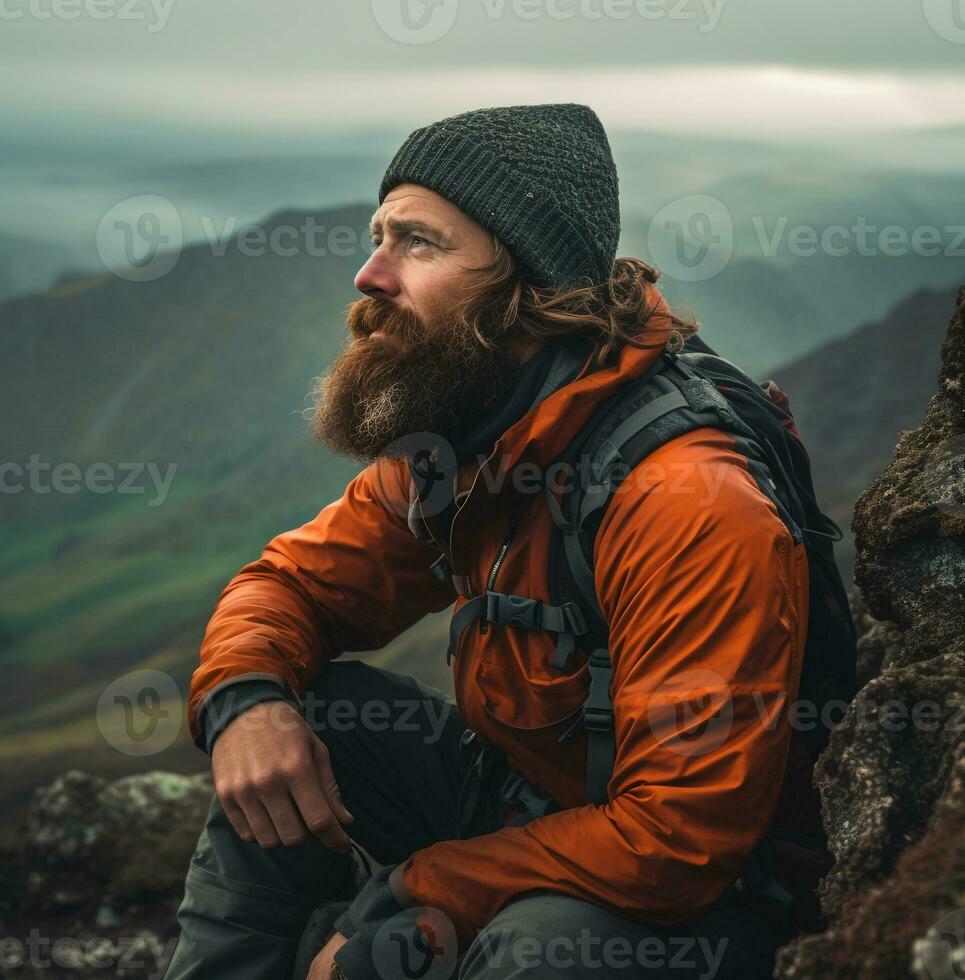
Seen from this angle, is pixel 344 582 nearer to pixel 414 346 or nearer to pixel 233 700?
pixel 233 700

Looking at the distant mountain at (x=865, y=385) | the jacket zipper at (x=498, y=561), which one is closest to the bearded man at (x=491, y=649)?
the jacket zipper at (x=498, y=561)

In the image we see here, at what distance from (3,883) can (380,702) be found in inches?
123

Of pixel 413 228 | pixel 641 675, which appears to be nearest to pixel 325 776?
pixel 641 675

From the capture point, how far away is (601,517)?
8.01 ft

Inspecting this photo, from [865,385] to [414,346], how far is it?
8.11 meters

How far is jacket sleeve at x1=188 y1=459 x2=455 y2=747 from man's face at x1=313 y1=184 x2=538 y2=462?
0.26 metres

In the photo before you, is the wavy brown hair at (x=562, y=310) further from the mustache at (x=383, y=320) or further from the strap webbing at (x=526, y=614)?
the strap webbing at (x=526, y=614)

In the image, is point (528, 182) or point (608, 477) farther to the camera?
point (528, 182)

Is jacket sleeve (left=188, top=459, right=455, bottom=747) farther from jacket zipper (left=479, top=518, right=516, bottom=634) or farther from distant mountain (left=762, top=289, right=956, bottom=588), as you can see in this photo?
distant mountain (left=762, top=289, right=956, bottom=588)

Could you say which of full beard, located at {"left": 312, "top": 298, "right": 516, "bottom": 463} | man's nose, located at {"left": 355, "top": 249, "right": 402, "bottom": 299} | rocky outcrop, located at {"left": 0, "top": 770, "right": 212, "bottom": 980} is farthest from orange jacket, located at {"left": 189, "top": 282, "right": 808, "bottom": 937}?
rocky outcrop, located at {"left": 0, "top": 770, "right": 212, "bottom": 980}

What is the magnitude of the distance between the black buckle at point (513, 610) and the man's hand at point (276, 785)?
0.54 meters

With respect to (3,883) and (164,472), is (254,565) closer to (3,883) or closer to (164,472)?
(3,883)

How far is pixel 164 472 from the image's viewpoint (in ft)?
29.7

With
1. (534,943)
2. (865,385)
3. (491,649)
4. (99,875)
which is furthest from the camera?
(865,385)
